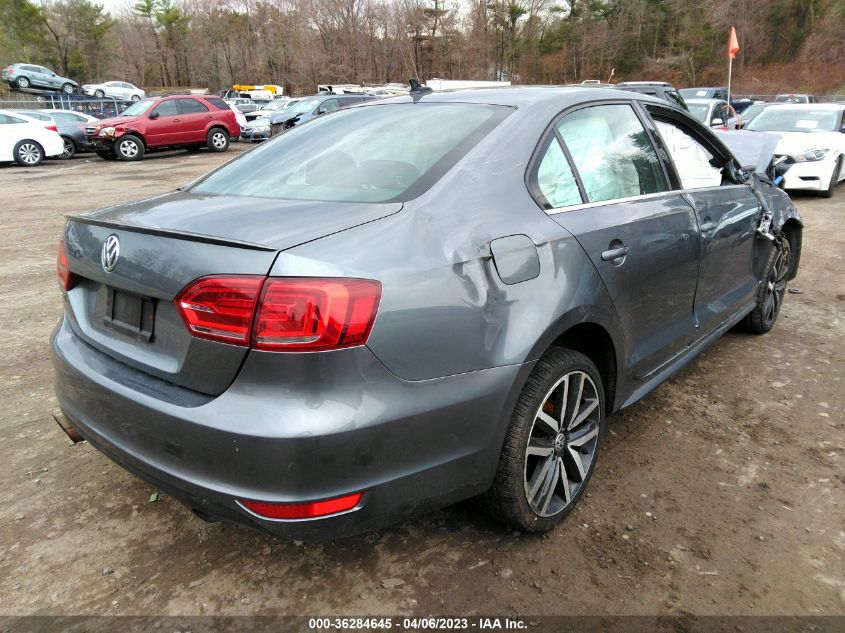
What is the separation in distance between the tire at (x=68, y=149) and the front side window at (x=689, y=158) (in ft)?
67.2

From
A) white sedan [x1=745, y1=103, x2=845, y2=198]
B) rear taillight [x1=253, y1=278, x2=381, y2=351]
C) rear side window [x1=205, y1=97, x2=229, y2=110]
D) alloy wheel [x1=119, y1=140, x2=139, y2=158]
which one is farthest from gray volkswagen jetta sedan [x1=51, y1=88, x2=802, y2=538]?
rear side window [x1=205, y1=97, x2=229, y2=110]

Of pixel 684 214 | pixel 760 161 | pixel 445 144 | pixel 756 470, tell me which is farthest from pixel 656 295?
pixel 760 161

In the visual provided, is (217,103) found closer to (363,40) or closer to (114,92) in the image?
(114,92)

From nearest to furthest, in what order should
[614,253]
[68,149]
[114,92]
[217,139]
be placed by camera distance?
1. [614,253]
2. [68,149]
3. [217,139]
4. [114,92]

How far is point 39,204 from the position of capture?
432 inches

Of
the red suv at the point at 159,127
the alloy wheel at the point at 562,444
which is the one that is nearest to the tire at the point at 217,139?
the red suv at the point at 159,127

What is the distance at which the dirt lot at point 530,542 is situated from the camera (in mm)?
2113

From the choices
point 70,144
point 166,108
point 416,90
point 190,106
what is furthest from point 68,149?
point 416,90

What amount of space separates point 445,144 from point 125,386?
1.39 meters

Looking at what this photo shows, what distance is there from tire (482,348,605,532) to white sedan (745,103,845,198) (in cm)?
899

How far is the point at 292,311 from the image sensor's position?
1684 mm

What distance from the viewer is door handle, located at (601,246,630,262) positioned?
8.04ft

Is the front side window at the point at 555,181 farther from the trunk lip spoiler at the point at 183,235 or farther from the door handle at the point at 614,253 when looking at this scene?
the trunk lip spoiler at the point at 183,235

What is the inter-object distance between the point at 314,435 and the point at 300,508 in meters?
0.23
